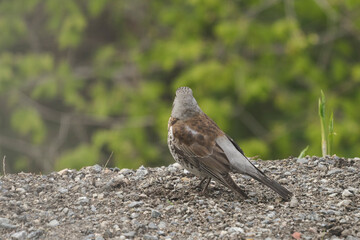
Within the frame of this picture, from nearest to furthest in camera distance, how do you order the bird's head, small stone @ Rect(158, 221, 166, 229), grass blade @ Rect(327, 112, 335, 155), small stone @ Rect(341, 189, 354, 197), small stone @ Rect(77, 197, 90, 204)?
1. small stone @ Rect(158, 221, 166, 229)
2. small stone @ Rect(77, 197, 90, 204)
3. small stone @ Rect(341, 189, 354, 197)
4. the bird's head
5. grass blade @ Rect(327, 112, 335, 155)

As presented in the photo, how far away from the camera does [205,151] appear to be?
5188 mm

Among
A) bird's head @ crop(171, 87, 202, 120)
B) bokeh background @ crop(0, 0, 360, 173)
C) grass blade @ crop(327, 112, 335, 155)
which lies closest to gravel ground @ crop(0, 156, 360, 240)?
grass blade @ crop(327, 112, 335, 155)

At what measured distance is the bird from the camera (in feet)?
16.4

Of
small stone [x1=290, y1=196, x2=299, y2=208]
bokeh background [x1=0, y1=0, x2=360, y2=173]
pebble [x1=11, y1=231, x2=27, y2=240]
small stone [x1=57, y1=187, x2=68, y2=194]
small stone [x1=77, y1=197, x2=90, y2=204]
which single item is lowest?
pebble [x1=11, y1=231, x2=27, y2=240]

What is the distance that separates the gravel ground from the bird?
20 centimetres

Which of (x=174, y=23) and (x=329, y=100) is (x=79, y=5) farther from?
(x=329, y=100)

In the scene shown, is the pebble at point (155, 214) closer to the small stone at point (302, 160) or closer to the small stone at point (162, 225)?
the small stone at point (162, 225)

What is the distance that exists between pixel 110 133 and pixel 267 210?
29.2 feet

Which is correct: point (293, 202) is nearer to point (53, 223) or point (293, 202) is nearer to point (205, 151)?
point (205, 151)

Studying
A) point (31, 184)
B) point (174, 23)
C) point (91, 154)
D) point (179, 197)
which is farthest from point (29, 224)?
point (174, 23)

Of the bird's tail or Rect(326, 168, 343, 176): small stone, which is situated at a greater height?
Rect(326, 168, 343, 176): small stone

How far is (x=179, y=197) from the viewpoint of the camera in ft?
16.9

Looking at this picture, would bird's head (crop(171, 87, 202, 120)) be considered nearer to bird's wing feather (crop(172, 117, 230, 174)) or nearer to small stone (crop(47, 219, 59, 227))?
bird's wing feather (crop(172, 117, 230, 174))

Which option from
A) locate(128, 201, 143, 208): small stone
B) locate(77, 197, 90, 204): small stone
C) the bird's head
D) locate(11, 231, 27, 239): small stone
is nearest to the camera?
locate(11, 231, 27, 239): small stone
